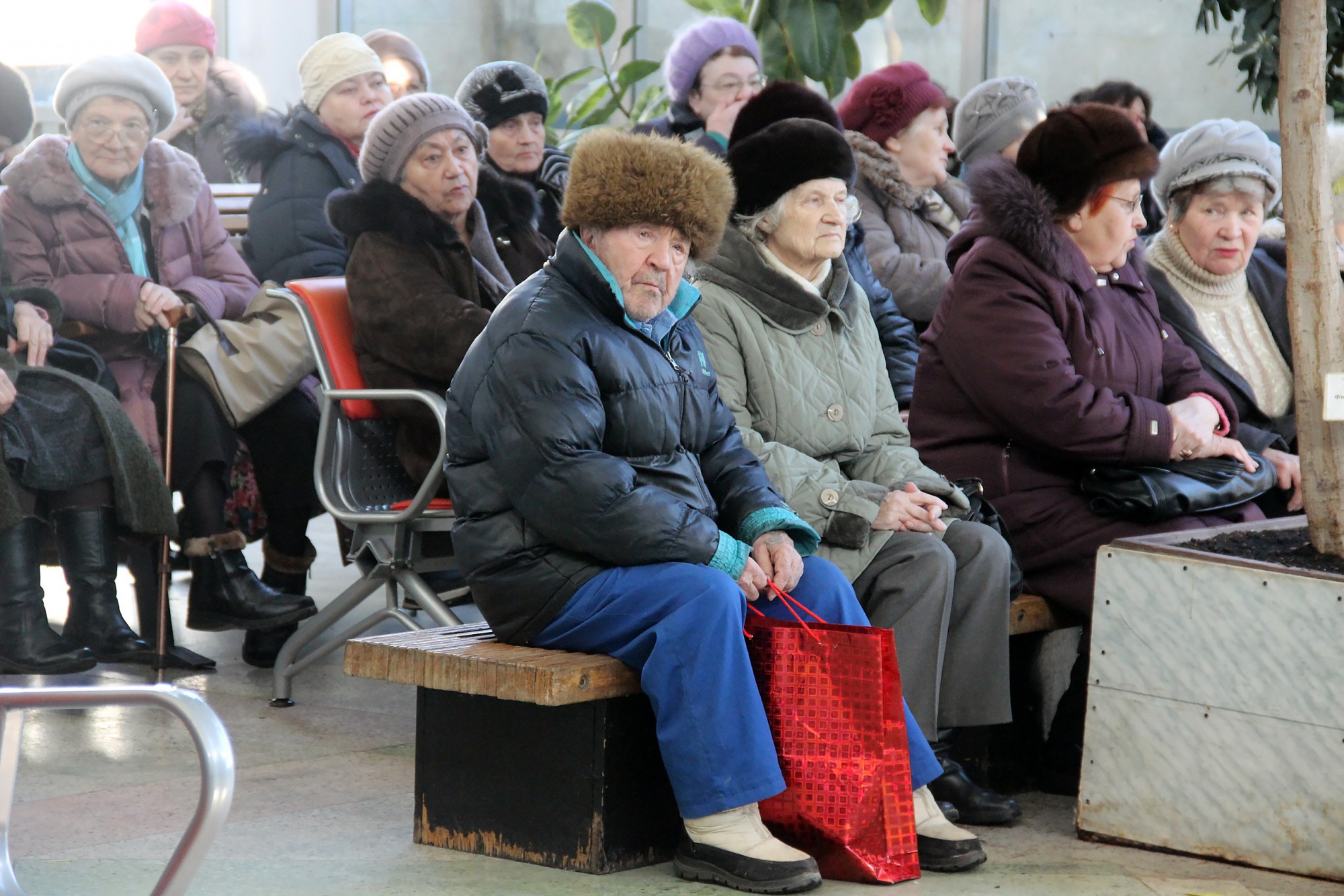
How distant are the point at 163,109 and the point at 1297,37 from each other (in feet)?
10.0

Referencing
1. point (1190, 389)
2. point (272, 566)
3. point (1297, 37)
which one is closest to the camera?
point (1297, 37)

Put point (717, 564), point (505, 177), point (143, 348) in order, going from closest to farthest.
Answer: point (717, 564) < point (143, 348) < point (505, 177)

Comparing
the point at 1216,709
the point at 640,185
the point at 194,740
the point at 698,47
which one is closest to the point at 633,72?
the point at 698,47

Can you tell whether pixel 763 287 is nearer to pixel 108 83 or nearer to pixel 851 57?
pixel 108 83

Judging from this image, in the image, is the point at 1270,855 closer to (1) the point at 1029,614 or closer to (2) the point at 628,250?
(1) the point at 1029,614

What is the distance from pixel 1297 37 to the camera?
3.22m

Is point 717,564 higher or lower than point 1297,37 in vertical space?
lower

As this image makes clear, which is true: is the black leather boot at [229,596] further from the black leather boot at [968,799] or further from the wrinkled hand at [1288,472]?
the wrinkled hand at [1288,472]

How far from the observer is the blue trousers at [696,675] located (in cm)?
287

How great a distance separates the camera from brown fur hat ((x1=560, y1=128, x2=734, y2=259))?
3.10 metres

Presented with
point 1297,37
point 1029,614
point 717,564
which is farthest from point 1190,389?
point 717,564

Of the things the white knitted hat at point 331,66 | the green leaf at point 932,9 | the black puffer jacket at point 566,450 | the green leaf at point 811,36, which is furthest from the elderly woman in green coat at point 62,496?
the green leaf at point 932,9

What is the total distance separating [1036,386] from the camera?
3.72m

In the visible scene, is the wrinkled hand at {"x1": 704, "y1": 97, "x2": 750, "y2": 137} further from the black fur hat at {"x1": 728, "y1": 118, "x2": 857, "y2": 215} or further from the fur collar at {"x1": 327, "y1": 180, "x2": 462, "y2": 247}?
the black fur hat at {"x1": 728, "y1": 118, "x2": 857, "y2": 215}
